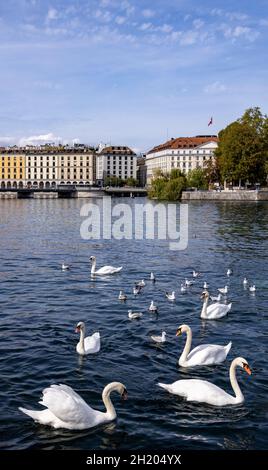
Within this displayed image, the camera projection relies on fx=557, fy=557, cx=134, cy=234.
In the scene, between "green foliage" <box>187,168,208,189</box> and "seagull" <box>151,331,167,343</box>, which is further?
"green foliage" <box>187,168,208,189</box>

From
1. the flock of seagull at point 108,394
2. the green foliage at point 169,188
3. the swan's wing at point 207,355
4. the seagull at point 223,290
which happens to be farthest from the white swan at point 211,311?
the green foliage at point 169,188

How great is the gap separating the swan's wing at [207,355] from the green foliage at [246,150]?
9650 centimetres

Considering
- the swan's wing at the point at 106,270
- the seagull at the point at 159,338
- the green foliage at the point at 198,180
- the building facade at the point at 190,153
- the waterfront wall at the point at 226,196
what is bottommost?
the seagull at the point at 159,338

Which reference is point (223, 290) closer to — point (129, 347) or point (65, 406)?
point (129, 347)

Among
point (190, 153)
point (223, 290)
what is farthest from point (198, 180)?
point (223, 290)

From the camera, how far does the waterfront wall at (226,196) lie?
110312 millimetres

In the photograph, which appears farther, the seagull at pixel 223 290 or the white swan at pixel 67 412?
the seagull at pixel 223 290

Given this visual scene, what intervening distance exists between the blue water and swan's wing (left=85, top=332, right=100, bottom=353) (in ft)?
0.73

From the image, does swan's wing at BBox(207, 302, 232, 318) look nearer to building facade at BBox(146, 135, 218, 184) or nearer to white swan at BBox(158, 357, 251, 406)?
white swan at BBox(158, 357, 251, 406)

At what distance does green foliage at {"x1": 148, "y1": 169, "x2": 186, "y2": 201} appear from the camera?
10731 centimetres

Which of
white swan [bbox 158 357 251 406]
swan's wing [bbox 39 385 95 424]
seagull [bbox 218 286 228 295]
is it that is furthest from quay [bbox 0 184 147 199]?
swan's wing [bbox 39 385 95 424]

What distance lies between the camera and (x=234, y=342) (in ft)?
50.7

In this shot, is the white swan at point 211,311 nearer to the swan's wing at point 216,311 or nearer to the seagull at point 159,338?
the swan's wing at point 216,311
